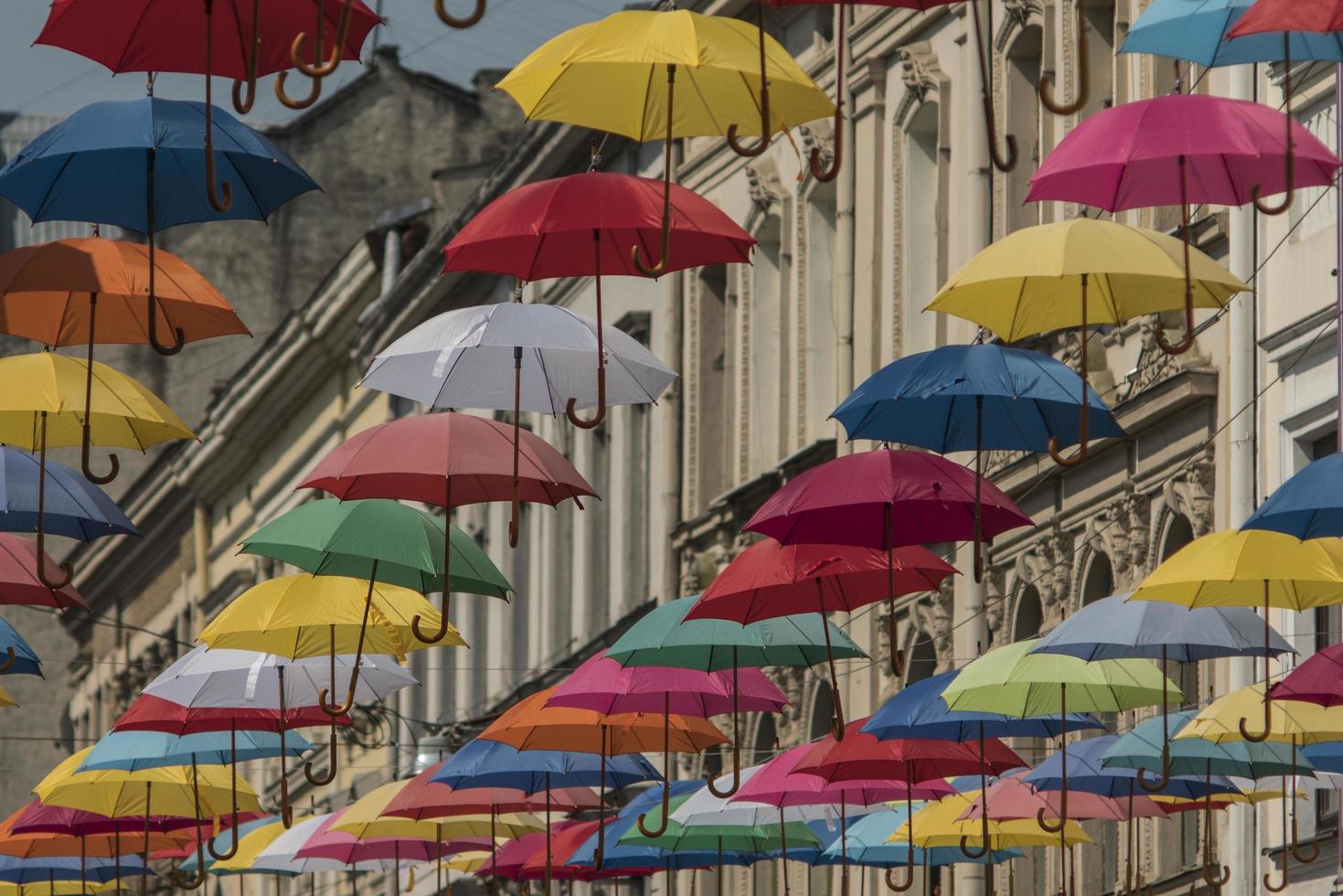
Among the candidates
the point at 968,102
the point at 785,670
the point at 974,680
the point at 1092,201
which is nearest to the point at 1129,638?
the point at 974,680

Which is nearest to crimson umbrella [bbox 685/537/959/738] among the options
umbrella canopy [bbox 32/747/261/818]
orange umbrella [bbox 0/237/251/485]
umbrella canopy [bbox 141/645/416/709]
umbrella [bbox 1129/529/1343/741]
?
umbrella [bbox 1129/529/1343/741]

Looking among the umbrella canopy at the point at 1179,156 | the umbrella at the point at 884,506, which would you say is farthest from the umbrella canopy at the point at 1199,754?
the umbrella canopy at the point at 1179,156

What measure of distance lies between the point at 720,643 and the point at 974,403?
105 inches

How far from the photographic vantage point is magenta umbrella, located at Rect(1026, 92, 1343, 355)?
14.2 metres

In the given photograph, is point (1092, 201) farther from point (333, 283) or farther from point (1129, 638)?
point (333, 283)

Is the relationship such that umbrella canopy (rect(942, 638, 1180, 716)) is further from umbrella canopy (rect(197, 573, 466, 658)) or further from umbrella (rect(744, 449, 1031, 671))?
umbrella canopy (rect(197, 573, 466, 658))

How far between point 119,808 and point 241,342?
3963 cm

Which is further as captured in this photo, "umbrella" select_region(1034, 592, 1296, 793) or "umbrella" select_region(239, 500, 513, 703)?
"umbrella" select_region(239, 500, 513, 703)

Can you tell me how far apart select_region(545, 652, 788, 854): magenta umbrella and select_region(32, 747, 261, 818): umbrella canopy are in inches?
168

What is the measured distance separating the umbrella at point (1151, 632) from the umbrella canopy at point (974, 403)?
1.07 metres

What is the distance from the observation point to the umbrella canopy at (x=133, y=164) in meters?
14.7

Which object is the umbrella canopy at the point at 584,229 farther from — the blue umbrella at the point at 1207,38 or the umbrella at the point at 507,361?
the blue umbrella at the point at 1207,38

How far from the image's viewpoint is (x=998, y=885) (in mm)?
27172

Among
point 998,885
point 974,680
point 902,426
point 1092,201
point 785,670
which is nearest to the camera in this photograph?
point 1092,201
